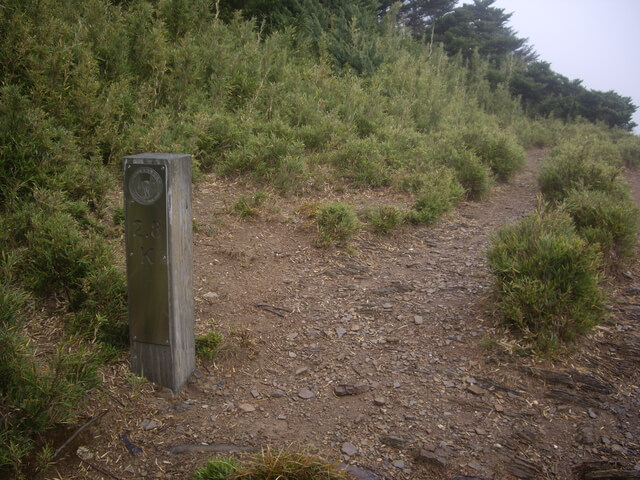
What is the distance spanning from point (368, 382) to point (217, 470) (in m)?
1.34

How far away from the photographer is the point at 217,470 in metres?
2.43

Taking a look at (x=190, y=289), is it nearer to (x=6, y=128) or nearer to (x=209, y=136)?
(x=6, y=128)

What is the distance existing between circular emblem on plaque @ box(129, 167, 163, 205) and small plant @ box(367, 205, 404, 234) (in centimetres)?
351

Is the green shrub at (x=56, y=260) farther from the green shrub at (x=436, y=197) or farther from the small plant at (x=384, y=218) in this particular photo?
the green shrub at (x=436, y=197)

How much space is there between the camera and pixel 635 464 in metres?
2.80

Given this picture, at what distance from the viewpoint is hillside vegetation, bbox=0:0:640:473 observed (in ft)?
10.9

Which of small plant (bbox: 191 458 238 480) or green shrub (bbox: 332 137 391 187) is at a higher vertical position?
green shrub (bbox: 332 137 391 187)

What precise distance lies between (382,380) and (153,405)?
1.54 meters

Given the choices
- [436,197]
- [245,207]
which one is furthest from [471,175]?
[245,207]

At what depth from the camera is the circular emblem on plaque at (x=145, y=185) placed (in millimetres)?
2767

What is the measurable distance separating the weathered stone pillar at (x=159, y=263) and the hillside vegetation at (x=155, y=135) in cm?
36

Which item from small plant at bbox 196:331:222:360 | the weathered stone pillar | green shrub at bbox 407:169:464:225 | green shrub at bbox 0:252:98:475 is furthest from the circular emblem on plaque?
green shrub at bbox 407:169:464:225

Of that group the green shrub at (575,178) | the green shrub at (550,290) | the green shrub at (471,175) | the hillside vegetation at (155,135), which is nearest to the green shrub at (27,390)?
the hillside vegetation at (155,135)

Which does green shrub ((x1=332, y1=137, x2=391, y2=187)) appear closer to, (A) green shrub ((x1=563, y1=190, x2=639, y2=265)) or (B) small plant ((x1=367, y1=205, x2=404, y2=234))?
(B) small plant ((x1=367, y1=205, x2=404, y2=234))
